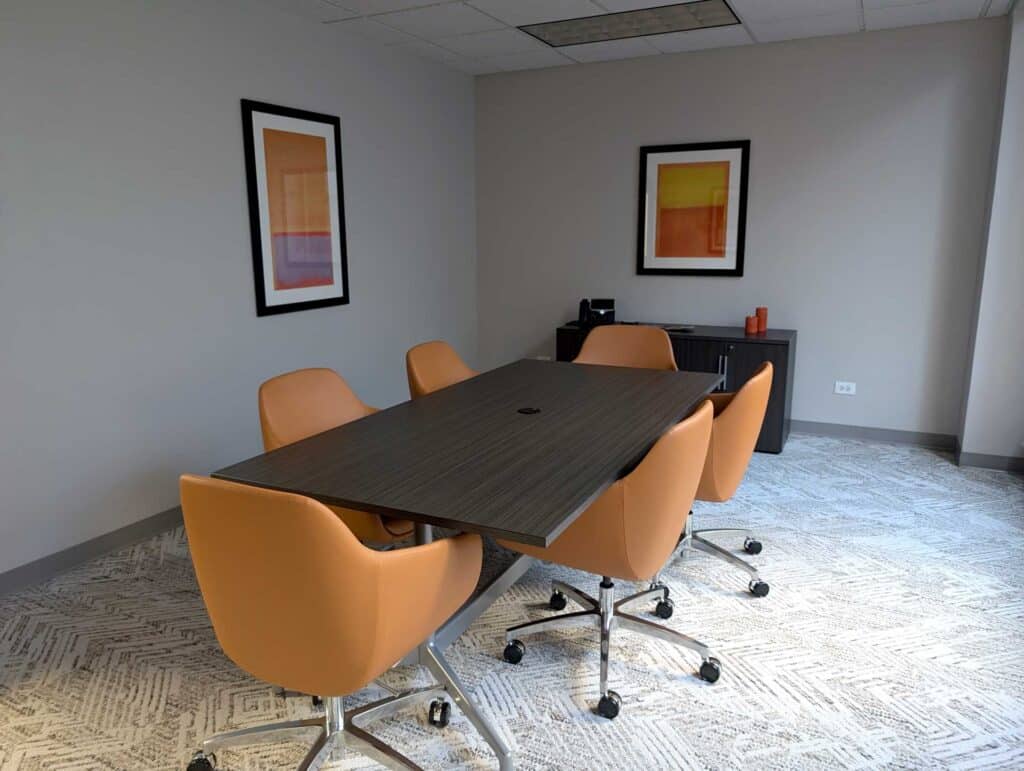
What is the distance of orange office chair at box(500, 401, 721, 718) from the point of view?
6.53ft

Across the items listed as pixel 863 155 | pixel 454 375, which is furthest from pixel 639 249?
pixel 454 375

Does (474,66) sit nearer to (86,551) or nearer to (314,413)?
(314,413)

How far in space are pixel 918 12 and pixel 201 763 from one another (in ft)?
16.2

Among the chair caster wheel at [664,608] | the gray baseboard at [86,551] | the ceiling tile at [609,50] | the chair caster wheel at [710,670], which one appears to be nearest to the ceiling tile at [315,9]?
the ceiling tile at [609,50]

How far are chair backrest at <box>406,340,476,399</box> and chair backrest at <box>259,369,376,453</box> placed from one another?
16.6 inches

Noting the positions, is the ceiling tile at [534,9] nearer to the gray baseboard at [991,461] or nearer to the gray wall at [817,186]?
the gray wall at [817,186]

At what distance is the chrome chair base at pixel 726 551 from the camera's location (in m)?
2.86

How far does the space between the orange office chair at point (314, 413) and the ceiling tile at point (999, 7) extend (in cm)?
402

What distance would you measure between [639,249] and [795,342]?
51.1 inches

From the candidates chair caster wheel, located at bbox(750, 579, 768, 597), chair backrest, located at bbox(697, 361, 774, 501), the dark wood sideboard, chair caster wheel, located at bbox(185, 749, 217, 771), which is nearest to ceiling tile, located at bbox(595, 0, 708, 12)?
the dark wood sideboard

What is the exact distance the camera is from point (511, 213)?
5.83 meters

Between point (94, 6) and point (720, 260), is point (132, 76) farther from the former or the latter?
point (720, 260)

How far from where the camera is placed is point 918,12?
13.5 feet

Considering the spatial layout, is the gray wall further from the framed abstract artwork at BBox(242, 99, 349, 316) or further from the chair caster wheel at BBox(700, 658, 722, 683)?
the chair caster wheel at BBox(700, 658, 722, 683)
